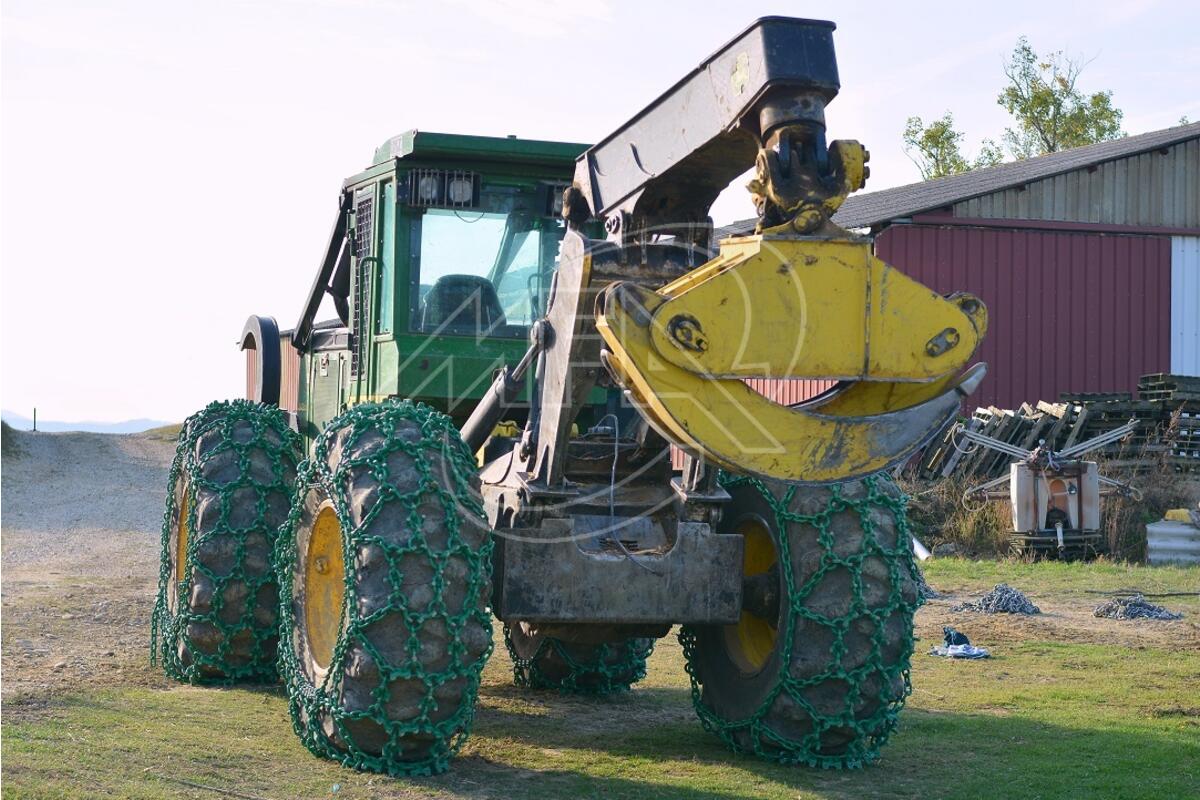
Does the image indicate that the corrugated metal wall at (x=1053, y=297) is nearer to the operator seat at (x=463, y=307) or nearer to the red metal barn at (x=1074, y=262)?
Answer: the red metal barn at (x=1074, y=262)

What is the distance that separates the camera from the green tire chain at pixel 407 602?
5.97 metres

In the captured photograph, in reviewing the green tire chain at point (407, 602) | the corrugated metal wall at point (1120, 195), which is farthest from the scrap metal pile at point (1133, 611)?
the corrugated metal wall at point (1120, 195)

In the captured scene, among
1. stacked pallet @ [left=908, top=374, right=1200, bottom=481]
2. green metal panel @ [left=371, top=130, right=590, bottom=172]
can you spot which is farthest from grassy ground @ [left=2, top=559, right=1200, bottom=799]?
stacked pallet @ [left=908, top=374, right=1200, bottom=481]

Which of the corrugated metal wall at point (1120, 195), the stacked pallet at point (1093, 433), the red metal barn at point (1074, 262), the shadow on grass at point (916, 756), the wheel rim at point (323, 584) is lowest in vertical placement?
the shadow on grass at point (916, 756)

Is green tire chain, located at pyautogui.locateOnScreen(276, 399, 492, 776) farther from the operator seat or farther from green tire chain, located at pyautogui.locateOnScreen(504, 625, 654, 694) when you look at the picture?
green tire chain, located at pyautogui.locateOnScreen(504, 625, 654, 694)

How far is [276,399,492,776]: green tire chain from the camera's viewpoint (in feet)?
19.6

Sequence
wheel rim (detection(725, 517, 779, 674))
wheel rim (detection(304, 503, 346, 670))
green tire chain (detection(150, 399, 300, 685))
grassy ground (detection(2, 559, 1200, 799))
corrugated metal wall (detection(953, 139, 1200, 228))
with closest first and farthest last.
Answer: grassy ground (detection(2, 559, 1200, 799)) < wheel rim (detection(304, 503, 346, 670)) < wheel rim (detection(725, 517, 779, 674)) < green tire chain (detection(150, 399, 300, 685)) < corrugated metal wall (detection(953, 139, 1200, 228))

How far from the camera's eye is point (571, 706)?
27.8 feet

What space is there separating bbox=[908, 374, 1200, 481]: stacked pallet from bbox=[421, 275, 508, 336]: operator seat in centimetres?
1111

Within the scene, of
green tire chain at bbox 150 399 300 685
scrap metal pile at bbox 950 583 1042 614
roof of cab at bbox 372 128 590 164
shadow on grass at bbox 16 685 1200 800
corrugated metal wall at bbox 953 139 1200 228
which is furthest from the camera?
corrugated metal wall at bbox 953 139 1200 228

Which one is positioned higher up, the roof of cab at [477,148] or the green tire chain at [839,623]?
the roof of cab at [477,148]

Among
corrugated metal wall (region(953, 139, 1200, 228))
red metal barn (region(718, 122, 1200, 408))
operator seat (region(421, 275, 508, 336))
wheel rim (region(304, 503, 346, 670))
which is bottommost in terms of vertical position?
wheel rim (region(304, 503, 346, 670))

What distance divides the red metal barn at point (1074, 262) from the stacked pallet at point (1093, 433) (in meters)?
2.76

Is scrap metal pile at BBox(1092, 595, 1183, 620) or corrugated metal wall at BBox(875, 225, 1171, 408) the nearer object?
scrap metal pile at BBox(1092, 595, 1183, 620)
